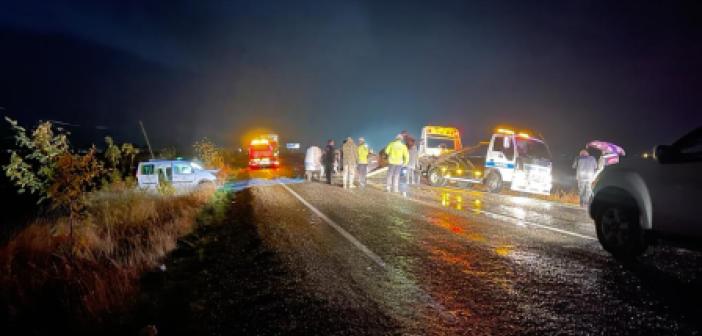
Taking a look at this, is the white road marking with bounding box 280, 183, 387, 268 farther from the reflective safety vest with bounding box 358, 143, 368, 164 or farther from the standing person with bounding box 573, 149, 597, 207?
the standing person with bounding box 573, 149, 597, 207

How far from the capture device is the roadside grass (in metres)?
4.04

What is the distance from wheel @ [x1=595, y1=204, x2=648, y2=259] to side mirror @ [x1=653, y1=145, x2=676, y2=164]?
747 mm

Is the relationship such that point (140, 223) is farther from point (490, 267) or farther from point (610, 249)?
point (610, 249)

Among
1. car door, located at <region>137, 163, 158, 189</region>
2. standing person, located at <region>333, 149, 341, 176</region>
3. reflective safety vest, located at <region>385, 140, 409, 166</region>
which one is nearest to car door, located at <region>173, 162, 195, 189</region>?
car door, located at <region>137, 163, 158, 189</region>

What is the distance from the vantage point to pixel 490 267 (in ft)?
16.1

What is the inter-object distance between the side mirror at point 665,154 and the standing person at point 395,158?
29.7 feet

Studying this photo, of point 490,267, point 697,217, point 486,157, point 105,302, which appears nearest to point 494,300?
point 490,267

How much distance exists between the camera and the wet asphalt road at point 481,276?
3.37m

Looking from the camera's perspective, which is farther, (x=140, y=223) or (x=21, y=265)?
(x=140, y=223)

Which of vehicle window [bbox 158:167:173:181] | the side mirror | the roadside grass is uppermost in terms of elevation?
the side mirror

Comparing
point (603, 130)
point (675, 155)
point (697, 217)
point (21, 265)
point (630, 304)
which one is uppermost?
point (603, 130)

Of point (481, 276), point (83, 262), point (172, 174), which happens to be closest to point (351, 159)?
point (172, 174)

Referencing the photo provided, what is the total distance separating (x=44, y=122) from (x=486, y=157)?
13273 millimetres

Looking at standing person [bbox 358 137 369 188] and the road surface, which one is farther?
standing person [bbox 358 137 369 188]
